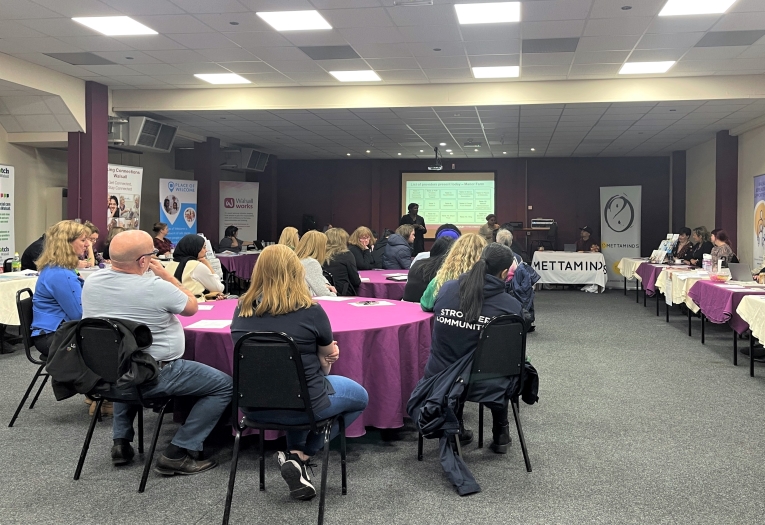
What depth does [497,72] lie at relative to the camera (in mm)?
8391

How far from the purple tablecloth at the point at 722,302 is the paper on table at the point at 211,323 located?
14.4 feet

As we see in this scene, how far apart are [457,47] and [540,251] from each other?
24.6 feet

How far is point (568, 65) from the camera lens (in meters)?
7.90

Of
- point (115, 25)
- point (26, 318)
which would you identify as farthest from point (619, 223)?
point (26, 318)

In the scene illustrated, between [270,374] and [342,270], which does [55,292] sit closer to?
[270,374]

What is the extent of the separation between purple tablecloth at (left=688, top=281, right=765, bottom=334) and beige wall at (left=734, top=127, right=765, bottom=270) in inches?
180

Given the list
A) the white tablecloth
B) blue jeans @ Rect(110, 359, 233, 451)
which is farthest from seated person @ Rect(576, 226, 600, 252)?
blue jeans @ Rect(110, 359, 233, 451)

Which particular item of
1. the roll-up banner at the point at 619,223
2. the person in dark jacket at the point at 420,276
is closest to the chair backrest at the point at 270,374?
the person in dark jacket at the point at 420,276

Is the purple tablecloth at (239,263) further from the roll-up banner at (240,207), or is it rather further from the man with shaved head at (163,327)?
the man with shaved head at (163,327)

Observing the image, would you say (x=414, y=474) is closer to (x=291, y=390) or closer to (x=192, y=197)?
(x=291, y=390)

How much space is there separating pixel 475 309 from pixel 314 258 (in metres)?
2.44

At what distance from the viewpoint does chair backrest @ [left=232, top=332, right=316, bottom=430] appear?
9.00 ft

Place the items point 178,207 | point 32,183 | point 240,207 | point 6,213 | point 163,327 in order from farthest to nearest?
point 240,207 < point 178,207 < point 32,183 < point 6,213 < point 163,327

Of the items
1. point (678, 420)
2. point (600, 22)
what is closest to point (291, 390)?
point (678, 420)
